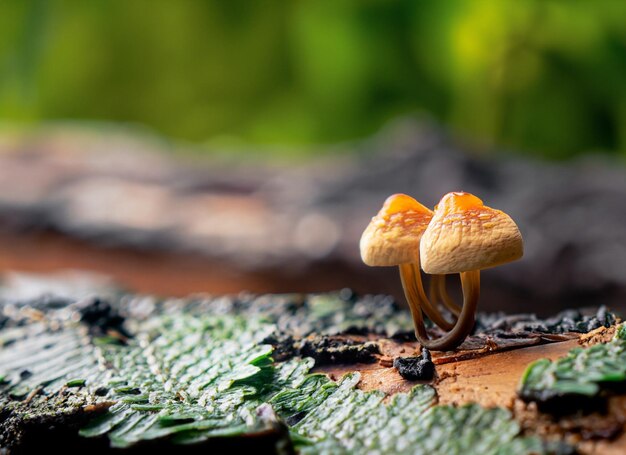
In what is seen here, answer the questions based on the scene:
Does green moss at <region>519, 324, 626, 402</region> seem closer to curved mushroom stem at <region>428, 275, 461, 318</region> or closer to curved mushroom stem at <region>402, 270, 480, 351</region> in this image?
curved mushroom stem at <region>402, 270, 480, 351</region>

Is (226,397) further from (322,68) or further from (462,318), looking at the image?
(322,68)

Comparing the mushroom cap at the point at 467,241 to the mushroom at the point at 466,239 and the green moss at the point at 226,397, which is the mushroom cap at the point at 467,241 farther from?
the green moss at the point at 226,397

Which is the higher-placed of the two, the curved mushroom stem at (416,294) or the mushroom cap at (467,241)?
the mushroom cap at (467,241)

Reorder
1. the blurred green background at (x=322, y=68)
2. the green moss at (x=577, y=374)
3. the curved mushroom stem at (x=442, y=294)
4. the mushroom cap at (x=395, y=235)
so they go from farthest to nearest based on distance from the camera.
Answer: the blurred green background at (x=322, y=68) → the curved mushroom stem at (x=442, y=294) → the mushroom cap at (x=395, y=235) → the green moss at (x=577, y=374)

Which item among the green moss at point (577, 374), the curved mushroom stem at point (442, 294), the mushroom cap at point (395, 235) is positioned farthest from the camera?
the curved mushroom stem at point (442, 294)

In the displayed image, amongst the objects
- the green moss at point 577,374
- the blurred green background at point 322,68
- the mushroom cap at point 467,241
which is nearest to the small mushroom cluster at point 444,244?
the mushroom cap at point 467,241

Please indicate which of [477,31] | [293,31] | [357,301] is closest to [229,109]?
[293,31]
